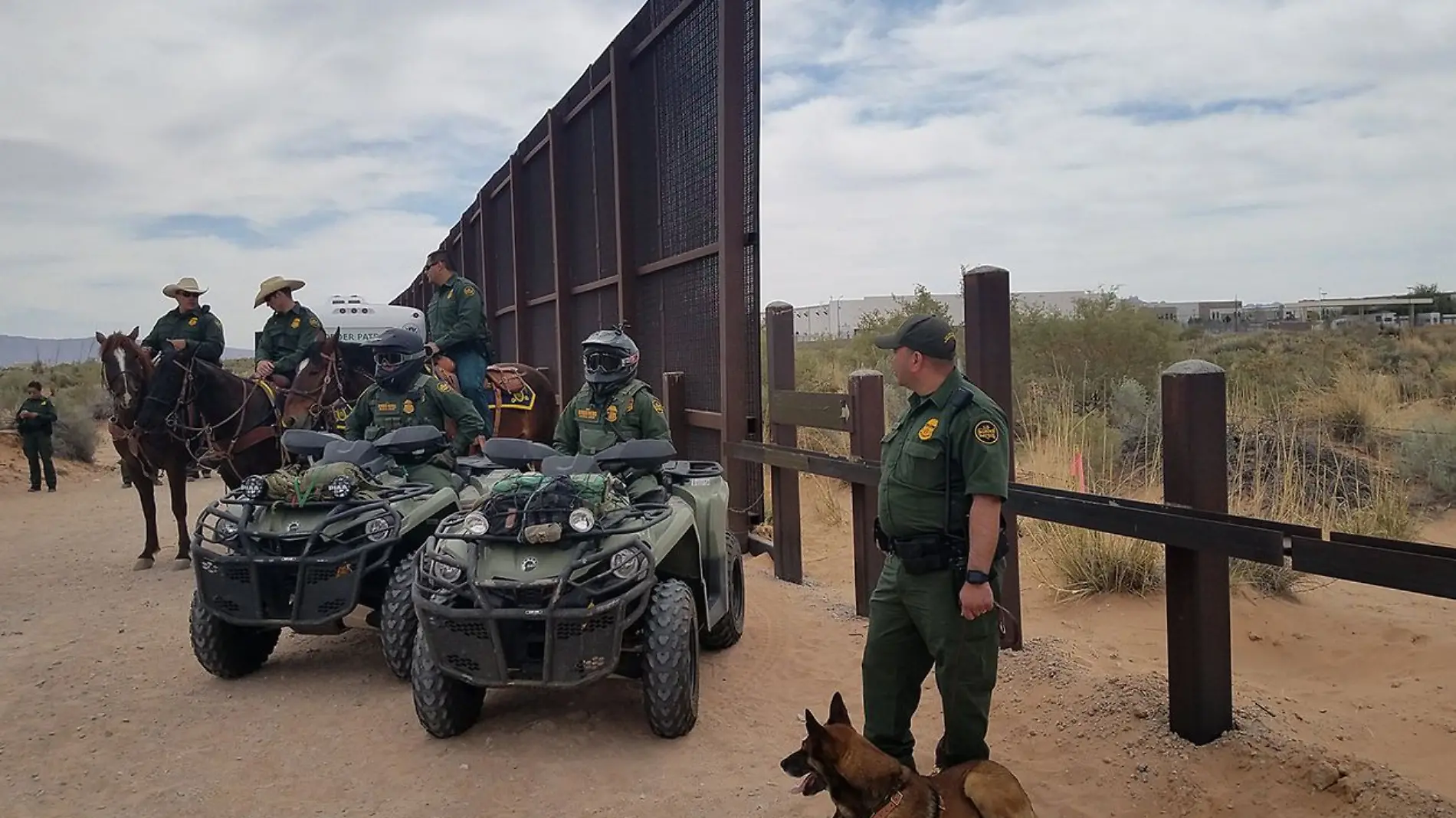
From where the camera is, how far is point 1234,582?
6.63 metres

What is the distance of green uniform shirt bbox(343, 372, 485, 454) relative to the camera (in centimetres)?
671

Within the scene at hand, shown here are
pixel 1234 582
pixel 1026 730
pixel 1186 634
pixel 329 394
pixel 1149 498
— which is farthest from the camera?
pixel 329 394

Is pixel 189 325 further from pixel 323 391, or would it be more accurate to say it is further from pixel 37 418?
pixel 37 418

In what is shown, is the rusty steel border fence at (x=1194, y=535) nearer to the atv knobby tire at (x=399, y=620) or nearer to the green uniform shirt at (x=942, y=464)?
the green uniform shirt at (x=942, y=464)

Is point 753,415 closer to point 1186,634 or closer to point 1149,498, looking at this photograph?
point 1149,498

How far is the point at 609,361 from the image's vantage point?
19.4 feet

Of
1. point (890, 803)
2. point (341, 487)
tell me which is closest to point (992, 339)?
point (890, 803)

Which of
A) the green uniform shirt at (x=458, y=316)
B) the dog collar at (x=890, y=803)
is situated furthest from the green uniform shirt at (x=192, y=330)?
the dog collar at (x=890, y=803)

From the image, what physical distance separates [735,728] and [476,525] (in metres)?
1.54

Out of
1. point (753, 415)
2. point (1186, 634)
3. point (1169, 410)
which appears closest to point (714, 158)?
point (753, 415)

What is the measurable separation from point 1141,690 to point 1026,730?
581mm

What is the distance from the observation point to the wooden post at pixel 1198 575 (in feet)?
13.2

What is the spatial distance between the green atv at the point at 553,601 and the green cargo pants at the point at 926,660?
99cm

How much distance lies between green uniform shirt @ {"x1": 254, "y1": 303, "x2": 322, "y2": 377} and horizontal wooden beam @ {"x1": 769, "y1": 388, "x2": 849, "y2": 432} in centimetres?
514
